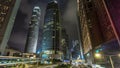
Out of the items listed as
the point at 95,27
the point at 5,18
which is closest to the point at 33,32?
the point at 5,18

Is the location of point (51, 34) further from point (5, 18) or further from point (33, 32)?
point (5, 18)

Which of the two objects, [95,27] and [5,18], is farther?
[95,27]

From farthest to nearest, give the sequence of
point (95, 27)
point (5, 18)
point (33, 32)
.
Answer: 1. point (33, 32)
2. point (95, 27)
3. point (5, 18)

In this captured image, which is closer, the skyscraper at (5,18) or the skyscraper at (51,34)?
the skyscraper at (5,18)

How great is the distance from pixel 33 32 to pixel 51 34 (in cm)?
5054

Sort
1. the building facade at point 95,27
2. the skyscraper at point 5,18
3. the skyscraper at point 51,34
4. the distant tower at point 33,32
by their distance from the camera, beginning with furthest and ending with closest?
the distant tower at point 33,32 < the skyscraper at point 51,34 < the building facade at point 95,27 < the skyscraper at point 5,18

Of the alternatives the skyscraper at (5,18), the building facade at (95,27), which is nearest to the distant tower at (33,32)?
the skyscraper at (5,18)

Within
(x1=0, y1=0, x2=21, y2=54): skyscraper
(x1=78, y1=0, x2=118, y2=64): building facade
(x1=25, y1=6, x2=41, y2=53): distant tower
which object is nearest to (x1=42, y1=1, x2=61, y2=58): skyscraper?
(x1=25, y1=6, x2=41, y2=53): distant tower

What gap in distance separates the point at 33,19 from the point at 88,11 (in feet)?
377

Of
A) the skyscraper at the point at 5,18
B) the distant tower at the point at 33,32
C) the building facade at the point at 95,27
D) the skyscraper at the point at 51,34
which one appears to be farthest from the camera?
the distant tower at the point at 33,32

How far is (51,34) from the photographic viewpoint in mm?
114875

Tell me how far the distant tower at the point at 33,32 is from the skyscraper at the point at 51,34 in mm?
31399

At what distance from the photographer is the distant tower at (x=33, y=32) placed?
141 meters

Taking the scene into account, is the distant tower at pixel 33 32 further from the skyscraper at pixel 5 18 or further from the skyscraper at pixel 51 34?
the skyscraper at pixel 5 18
